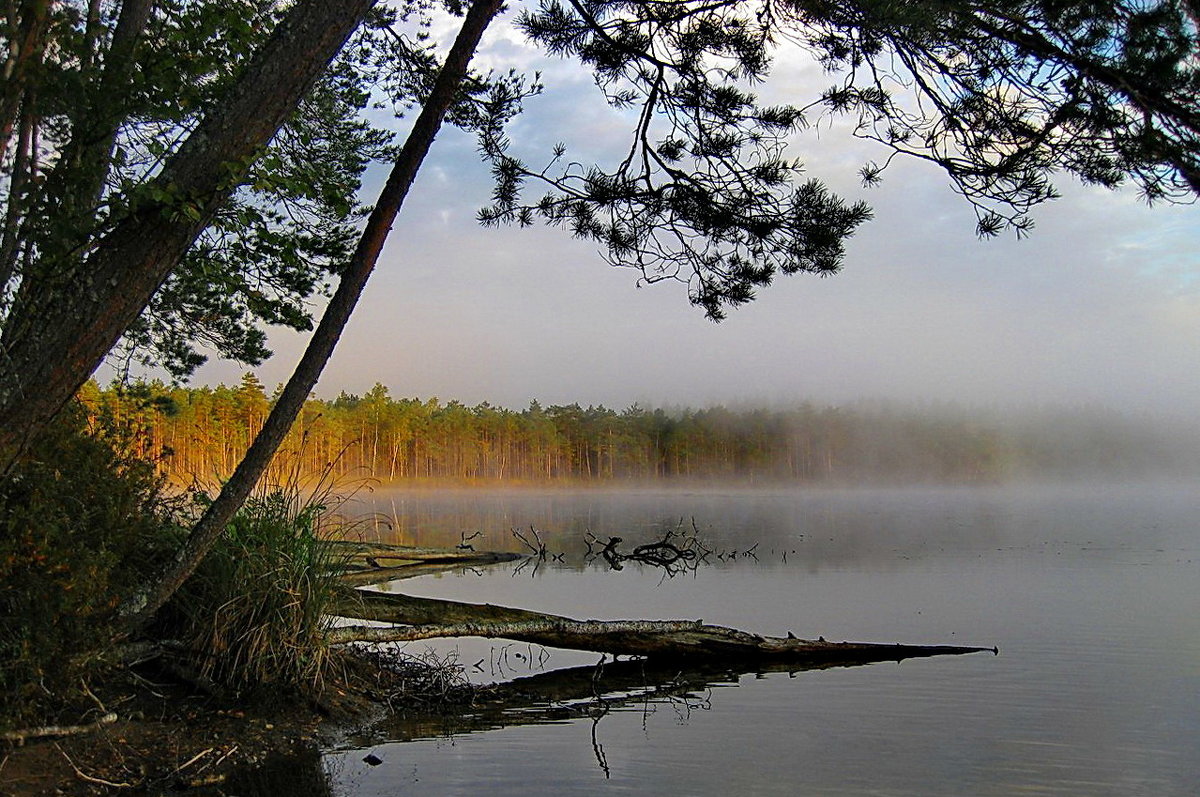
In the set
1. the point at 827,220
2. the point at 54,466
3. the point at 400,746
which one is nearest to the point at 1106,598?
the point at 827,220

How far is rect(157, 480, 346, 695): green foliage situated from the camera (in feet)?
19.0

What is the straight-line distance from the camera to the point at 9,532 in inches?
171

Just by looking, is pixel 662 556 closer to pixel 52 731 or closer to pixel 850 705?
pixel 850 705

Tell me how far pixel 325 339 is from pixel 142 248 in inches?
88.7

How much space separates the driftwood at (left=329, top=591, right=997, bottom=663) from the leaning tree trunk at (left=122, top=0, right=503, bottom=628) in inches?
54.4

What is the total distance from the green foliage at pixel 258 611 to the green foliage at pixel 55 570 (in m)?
0.54

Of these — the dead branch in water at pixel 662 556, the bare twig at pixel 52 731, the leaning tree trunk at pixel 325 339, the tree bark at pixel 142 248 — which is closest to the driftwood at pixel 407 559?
the dead branch in water at pixel 662 556

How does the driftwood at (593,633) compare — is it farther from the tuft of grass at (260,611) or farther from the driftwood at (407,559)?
the driftwood at (407,559)

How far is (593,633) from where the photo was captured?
7324mm

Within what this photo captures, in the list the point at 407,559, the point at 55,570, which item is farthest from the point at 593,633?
the point at 407,559

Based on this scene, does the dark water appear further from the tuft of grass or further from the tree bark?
the tree bark

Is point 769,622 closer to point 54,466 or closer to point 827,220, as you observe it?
point 827,220

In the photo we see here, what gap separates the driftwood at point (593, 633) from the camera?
7.00 meters

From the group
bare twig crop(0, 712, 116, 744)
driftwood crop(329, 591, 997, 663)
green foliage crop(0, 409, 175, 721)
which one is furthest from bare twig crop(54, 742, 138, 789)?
driftwood crop(329, 591, 997, 663)
